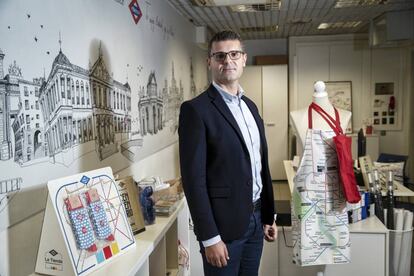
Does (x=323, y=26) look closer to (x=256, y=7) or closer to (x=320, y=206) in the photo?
(x=256, y=7)

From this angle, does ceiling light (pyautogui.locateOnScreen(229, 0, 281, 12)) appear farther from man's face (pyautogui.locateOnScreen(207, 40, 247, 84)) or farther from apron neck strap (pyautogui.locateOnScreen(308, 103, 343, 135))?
man's face (pyautogui.locateOnScreen(207, 40, 247, 84))

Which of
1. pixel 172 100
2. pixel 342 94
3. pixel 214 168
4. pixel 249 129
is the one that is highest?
pixel 342 94

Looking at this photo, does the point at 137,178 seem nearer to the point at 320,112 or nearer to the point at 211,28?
the point at 320,112

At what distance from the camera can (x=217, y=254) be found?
142 centimetres

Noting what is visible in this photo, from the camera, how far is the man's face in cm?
151

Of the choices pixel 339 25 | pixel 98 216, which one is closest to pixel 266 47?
pixel 339 25

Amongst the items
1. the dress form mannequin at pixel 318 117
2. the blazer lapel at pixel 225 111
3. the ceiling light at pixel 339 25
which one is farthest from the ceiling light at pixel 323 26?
the blazer lapel at pixel 225 111

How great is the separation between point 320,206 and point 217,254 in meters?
0.98

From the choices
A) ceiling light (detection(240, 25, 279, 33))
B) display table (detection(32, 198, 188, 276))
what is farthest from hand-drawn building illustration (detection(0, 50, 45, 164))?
ceiling light (detection(240, 25, 279, 33))

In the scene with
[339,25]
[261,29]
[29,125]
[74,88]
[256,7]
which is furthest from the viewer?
[261,29]

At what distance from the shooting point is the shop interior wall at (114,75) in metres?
1.29

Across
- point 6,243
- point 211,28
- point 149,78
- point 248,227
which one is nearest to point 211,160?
point 248,227

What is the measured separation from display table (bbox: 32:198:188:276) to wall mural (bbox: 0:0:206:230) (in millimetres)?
406

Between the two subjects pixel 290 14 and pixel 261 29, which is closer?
pixel 290 14
